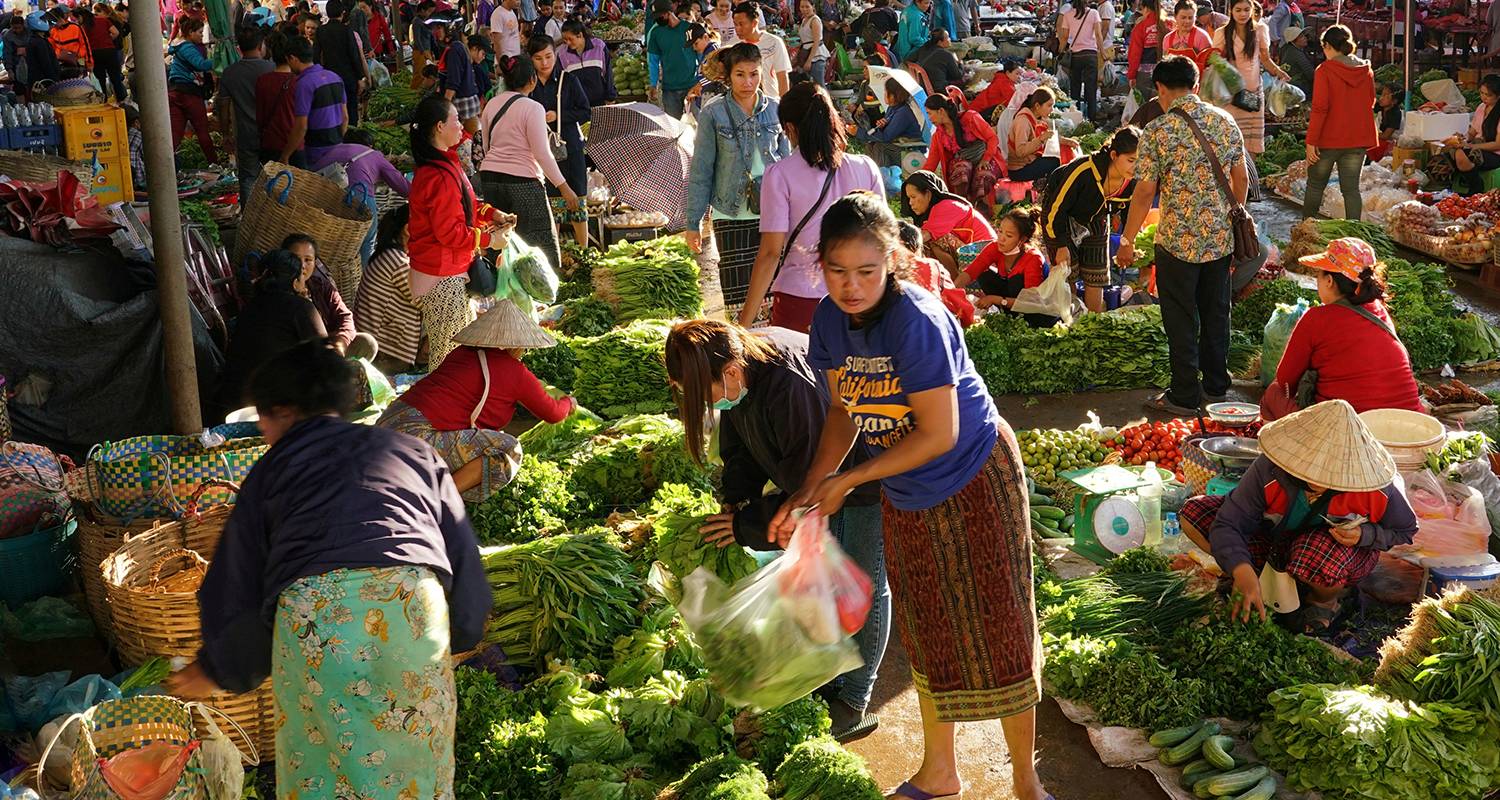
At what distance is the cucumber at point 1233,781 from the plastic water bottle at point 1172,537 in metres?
1.28

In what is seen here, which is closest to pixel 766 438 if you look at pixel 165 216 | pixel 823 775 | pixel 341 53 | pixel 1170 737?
pixel 823 775

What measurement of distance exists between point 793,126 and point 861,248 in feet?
7.33

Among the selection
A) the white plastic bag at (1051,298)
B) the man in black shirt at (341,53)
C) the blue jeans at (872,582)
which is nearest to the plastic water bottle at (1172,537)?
the blue jeans at (872,582)

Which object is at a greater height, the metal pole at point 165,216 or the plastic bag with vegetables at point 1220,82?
the metal pole at point 165,216

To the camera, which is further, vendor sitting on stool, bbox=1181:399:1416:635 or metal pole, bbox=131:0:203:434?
metal pole, bbox=131:0:203:434

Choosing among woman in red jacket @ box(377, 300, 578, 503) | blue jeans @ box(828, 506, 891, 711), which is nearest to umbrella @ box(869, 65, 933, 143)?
woman in red jacket @ box(377, 300, 578, 503)

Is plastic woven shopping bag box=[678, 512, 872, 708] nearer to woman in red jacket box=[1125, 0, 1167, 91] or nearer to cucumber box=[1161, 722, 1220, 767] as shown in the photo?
cucumber box=[1161, 722, 1220, 767]

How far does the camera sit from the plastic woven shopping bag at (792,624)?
3525 millimetres

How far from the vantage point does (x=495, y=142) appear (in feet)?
27.4

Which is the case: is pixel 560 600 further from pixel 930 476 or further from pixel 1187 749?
pixel 1187 749

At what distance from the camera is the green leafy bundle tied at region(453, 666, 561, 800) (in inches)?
154

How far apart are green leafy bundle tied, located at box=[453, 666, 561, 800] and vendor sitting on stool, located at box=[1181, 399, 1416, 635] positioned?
2.17m

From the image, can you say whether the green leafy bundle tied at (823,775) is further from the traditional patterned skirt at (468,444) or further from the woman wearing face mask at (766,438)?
the traditional patterned skirt at (468,444)

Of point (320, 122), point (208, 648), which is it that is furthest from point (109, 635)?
point (320, 122)
